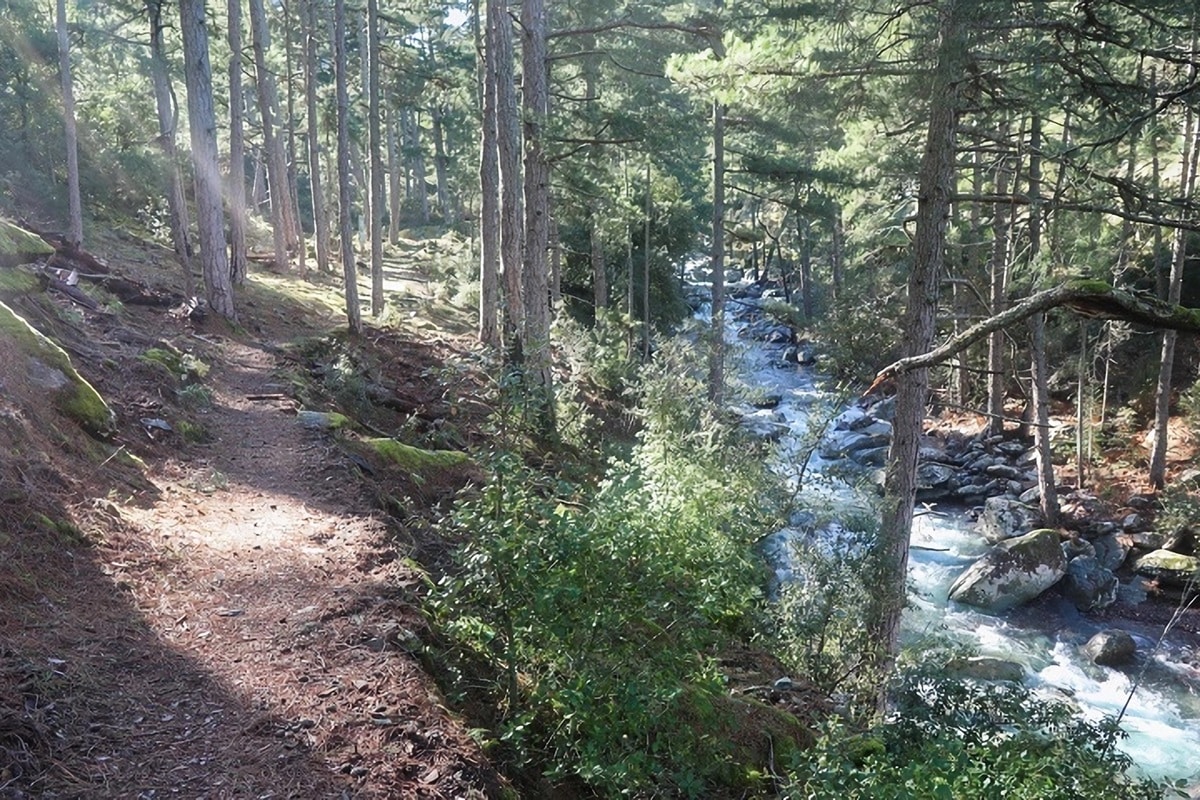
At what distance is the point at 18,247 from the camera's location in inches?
353

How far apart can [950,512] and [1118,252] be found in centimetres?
623

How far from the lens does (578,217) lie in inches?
814

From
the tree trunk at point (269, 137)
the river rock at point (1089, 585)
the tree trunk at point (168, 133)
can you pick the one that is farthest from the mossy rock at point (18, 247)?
the river rock at point (1089, 585)

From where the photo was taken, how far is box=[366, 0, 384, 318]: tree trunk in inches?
622

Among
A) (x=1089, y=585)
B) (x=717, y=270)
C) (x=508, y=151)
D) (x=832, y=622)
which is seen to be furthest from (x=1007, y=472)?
(x=508, y=151)

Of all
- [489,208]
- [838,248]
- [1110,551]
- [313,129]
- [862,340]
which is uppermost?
[313,129]

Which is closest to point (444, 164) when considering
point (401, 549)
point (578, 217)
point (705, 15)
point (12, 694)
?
point (578, 217)

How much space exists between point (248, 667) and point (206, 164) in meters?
10.9

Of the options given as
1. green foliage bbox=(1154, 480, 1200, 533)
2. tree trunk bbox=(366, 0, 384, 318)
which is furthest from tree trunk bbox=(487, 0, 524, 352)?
green foliage bbox=(1154, 480, 1200, 533)

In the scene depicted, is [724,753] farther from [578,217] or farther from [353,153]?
[353,153]

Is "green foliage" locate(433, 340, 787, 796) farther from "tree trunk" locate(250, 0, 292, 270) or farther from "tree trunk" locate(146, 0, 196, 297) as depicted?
"tree trunk" locate(250, 0, 292, 270)

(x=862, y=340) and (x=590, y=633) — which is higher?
(x=590, y=633)

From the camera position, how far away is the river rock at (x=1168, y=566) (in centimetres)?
1227

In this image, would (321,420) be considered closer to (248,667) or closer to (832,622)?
(248,667)
